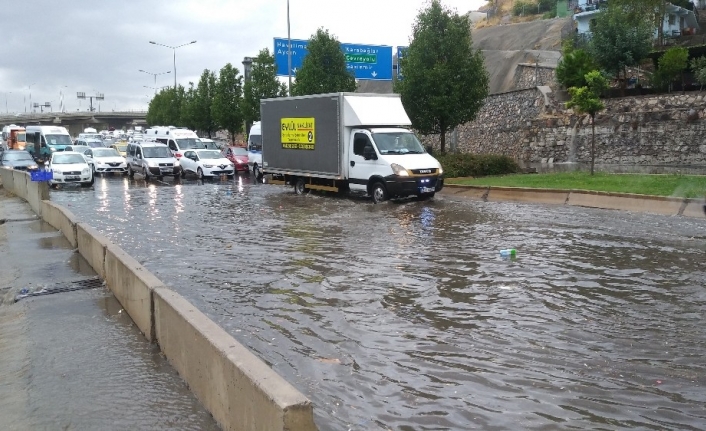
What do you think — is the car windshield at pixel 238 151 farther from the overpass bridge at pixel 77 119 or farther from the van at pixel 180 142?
the overpass bridge at pixel 77 119

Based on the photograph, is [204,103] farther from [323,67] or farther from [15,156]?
[323,67]

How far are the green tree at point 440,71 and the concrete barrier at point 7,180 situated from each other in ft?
51.3

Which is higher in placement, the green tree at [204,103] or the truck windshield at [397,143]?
the green tree at [204,103]

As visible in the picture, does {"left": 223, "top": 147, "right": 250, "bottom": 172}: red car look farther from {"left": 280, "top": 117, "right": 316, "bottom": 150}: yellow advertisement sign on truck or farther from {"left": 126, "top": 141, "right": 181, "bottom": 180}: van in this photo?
{"left": 280, "top": 117, "right": 316, "bottom": 150}: yellow advertisement sign on truck

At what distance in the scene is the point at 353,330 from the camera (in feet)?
24.6

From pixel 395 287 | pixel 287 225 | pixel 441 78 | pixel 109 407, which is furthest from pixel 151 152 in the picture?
pixel 109 407

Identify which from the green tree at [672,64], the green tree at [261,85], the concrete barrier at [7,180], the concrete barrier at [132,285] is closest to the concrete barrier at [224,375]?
the concrete barrier at [132,285]

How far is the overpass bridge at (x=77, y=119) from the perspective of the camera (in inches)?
5084

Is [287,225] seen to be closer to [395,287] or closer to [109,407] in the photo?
[395,287]

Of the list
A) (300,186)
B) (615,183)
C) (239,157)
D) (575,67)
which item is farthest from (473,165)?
(239,157)

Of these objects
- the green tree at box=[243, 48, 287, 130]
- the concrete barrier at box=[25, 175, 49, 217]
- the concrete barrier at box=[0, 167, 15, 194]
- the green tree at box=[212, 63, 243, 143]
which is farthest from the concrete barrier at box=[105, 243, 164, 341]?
the green tree at box=[212, 63, 243, 143]

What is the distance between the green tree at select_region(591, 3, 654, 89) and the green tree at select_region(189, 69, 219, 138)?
35.6 metres

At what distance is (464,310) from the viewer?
8.23 meters

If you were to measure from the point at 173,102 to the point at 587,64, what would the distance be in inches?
2258
